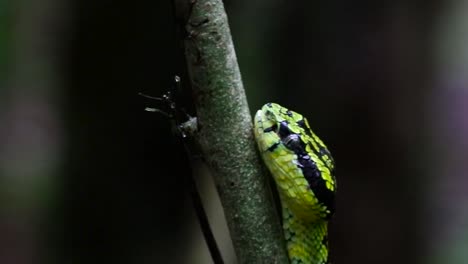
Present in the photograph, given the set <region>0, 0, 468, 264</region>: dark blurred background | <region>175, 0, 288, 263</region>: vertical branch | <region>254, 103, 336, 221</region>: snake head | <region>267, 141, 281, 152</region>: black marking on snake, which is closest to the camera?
<region>175, 0, 288, 263</region>: vertical branch

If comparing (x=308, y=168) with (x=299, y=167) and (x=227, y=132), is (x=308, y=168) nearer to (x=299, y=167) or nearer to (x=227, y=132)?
(x=299, y=167)

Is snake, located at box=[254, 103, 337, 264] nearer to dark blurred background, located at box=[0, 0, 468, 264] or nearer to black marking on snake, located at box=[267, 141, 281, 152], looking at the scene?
black marking on snake, located at box=[267, 141, 281, 152]

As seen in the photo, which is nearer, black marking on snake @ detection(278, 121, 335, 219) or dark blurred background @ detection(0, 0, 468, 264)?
black marking on snake @ detection(278, 121, 335, 219)

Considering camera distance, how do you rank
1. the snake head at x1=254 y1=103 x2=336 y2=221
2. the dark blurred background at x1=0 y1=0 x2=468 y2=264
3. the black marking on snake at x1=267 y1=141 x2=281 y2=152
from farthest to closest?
the dark blurred background at x1=0 y1=0 x2=468 y2=264 → the snake head at x1=254 y1=103 x2=336 y2=221 → the black marking on snake at x1=267 y1=141 x2=281 y2=152

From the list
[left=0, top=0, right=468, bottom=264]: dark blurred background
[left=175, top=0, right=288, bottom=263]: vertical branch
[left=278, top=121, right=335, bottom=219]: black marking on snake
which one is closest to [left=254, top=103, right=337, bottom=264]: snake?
[left=278, top=121, right=335, bottom=219]: black marking on snake

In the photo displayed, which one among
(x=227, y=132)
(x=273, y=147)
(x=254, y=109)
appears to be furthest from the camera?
(x=254, y=109)

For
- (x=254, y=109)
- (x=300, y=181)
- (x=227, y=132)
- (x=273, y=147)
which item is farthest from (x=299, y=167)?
(x=254, y=109)
